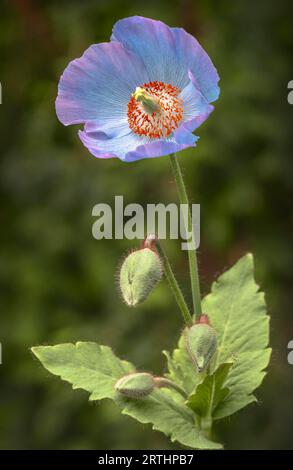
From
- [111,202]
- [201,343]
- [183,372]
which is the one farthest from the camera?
[111,202]

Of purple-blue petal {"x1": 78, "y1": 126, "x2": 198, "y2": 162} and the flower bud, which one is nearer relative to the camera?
purple-blue petal {"x1": 78, "y1": 126, "x2": 198, "y2": 162}

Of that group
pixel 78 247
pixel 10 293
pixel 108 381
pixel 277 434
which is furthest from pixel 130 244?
pixel 108 381

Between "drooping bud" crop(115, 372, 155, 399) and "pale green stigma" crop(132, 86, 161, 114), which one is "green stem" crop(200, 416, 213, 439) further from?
"pale green stigma" crop(132, 86, 161, 114)

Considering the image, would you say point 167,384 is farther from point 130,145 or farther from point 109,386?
point 130,145

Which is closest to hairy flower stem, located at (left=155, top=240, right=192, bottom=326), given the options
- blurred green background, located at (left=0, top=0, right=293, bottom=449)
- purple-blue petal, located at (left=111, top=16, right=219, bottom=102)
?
purple-blue petal, located at (left=111, top=16, right=219, bottom=102)

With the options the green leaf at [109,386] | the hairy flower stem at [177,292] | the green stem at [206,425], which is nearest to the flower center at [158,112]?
the hairy flower stem at [177,292]

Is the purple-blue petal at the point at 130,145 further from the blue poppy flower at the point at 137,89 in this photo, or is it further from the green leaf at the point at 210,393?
the green leaf at the point at 210,393

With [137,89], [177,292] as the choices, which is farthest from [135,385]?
[137,89]
